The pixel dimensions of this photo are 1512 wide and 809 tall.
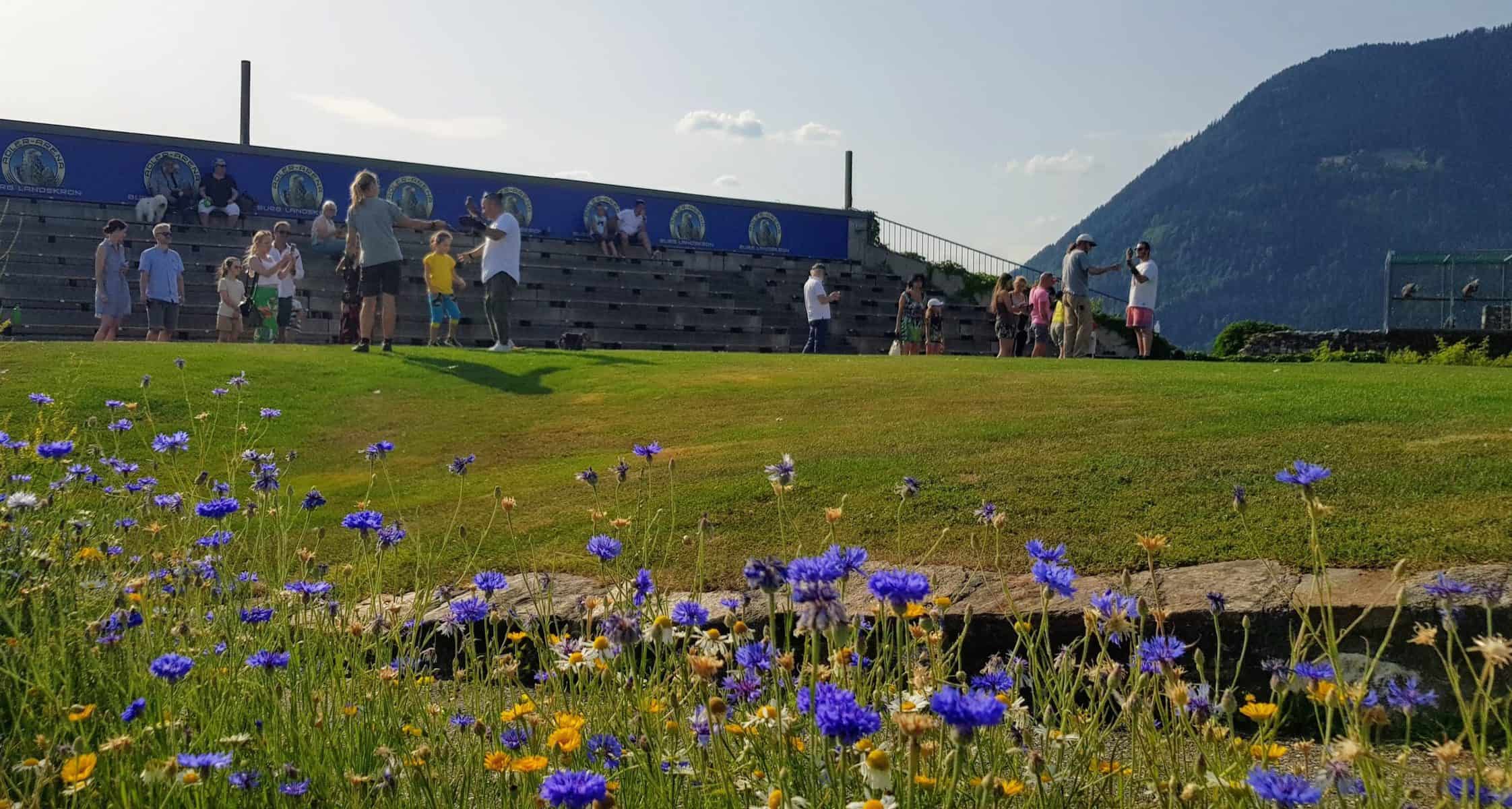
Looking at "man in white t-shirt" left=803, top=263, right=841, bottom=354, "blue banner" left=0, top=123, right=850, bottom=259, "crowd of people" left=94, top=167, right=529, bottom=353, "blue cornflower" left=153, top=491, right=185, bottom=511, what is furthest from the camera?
"blue banner" left=0, top=123, right=850, bottom=259

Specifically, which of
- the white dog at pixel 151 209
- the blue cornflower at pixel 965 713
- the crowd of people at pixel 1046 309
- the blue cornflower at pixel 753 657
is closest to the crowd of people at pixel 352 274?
the crowd of people at pixel 1046 309

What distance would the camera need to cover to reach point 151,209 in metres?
24.2

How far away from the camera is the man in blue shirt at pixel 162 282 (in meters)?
12.8

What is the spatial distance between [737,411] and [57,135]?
22.7 metres

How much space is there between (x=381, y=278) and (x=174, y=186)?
17.0m

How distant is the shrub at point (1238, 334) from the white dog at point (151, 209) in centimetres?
2555

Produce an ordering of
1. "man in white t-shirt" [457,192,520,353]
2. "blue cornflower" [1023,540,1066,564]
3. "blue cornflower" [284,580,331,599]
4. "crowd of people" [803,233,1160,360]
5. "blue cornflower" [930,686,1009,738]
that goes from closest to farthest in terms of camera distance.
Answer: "blue cornflower" [930,686,1009,738]
"blue cornflower" [1023,540,1066,564]
"blue cornflower" [284,580,331,599]
"man in white t-shirt" [457,192,520,353]
"crowd of people" [803,233,1160,360]

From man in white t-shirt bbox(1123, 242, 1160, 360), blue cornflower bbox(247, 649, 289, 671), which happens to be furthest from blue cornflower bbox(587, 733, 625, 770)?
man in white t-shirt bbox(1123, 242, 1160, 360)

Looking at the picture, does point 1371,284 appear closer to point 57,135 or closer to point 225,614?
→ point 57,135

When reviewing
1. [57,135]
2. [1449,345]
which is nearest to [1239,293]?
[1449,345]

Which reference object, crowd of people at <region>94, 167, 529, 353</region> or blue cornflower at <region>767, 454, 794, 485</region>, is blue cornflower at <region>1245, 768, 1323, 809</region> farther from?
crowd of people at <region>94, 167, 529, 353</region>

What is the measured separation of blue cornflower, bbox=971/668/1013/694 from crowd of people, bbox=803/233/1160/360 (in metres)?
11.6

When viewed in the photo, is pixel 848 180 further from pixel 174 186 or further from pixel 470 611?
pixel 470 611

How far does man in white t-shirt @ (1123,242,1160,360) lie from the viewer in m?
13.9
